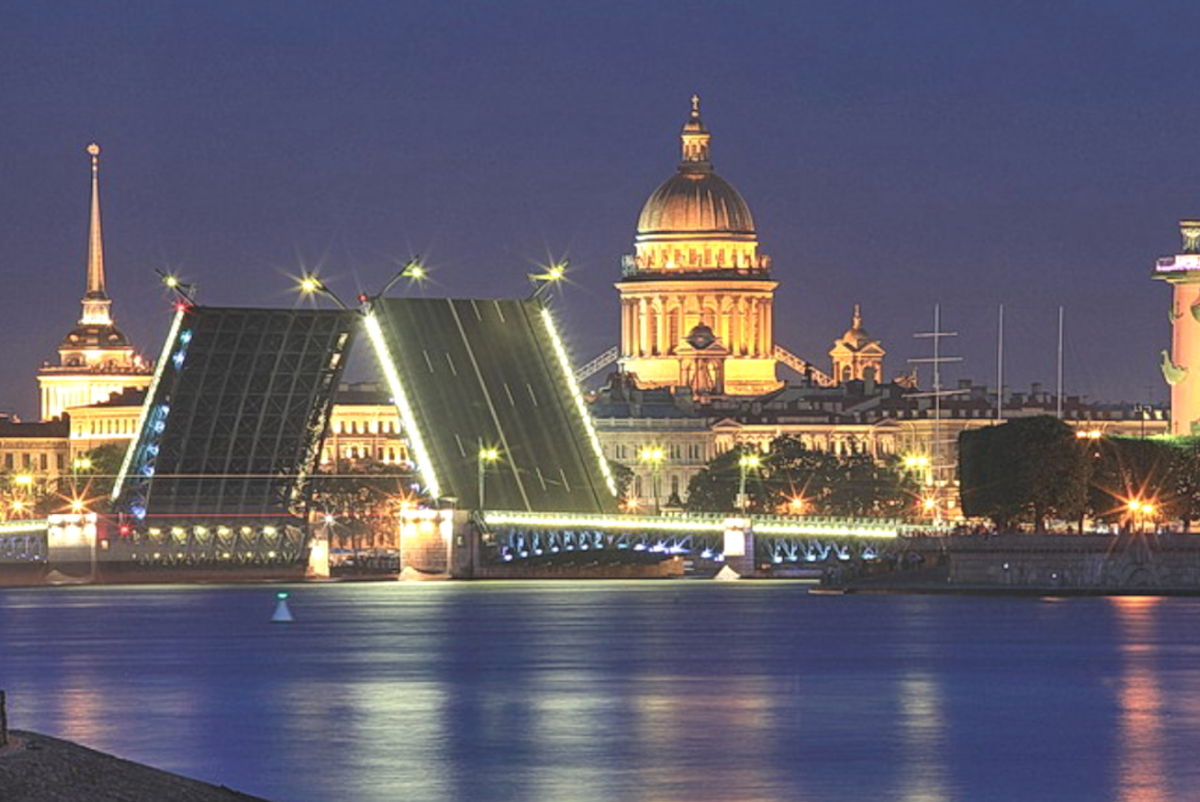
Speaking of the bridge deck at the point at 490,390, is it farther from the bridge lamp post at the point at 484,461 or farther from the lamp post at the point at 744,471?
the lamp post at the point at 744,471

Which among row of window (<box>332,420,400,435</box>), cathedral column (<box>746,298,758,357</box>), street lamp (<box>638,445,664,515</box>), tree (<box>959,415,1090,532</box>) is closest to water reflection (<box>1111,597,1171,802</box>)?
tree (<box>959,415,1090,532</box>)

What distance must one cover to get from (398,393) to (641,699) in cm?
3610

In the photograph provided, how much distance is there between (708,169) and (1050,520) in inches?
3328

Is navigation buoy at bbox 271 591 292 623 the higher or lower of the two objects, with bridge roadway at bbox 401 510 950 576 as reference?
lower

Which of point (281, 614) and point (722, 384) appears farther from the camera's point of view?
point (722, 384)

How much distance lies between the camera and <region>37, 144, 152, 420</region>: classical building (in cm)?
19100

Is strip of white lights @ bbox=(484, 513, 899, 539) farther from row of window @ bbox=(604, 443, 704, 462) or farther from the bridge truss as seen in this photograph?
row of window @ bbox=(604, 443, 704, 462)

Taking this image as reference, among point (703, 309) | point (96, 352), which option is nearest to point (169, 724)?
point (703, 309)

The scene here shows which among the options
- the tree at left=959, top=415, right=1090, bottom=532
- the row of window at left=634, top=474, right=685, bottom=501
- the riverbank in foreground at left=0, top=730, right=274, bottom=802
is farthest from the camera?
the row of window at left=634, top=474, right=685, bottom=501

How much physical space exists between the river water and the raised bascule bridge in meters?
6.36

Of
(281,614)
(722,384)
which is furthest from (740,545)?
(722,384)

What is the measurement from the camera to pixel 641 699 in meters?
43.4

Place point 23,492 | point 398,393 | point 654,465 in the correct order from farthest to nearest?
point 654,465 → point 23,492 → point 398,393

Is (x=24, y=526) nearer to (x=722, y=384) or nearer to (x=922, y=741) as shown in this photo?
(x=922, y=741)
